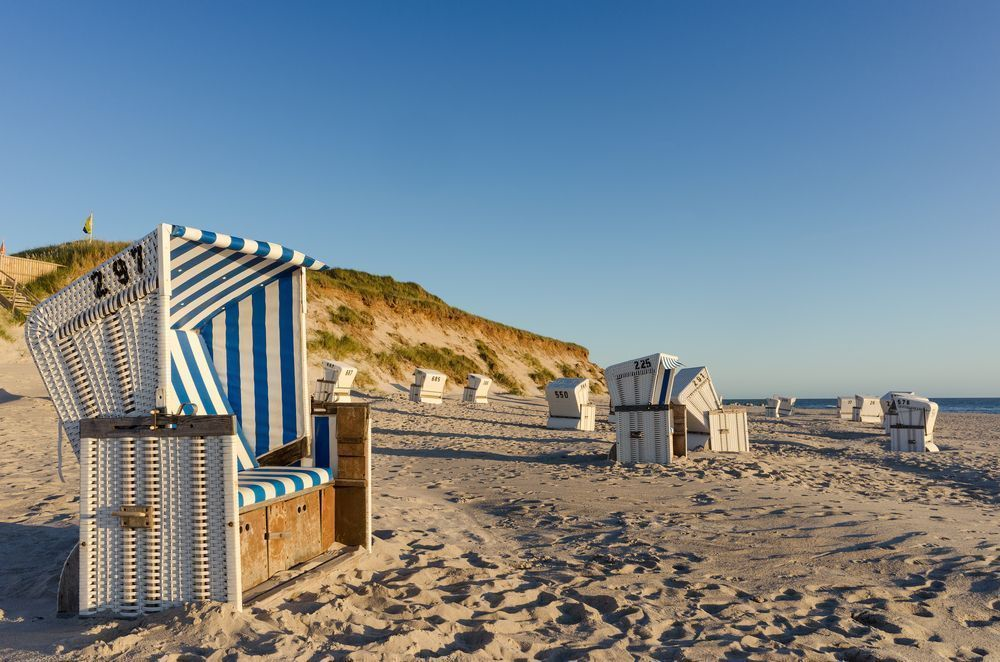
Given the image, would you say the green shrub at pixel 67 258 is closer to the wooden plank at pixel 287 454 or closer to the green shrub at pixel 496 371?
the green shrub at pixel 496 371

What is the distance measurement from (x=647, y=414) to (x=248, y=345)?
22.7 ft

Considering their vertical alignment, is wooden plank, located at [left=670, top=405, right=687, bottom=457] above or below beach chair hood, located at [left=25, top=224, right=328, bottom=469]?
below

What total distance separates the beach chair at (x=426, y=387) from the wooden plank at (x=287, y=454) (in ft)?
63.8

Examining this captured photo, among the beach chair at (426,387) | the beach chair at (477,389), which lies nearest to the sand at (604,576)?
the beach chair at (426,387)

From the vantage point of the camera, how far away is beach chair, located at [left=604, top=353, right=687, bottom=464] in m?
10.6

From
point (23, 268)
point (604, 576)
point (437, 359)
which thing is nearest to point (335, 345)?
point (437, 359)

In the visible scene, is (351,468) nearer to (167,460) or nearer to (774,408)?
(167,460)

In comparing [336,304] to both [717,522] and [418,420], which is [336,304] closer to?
[418,420]

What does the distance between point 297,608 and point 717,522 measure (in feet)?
14.5

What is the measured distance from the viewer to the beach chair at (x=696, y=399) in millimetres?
12828

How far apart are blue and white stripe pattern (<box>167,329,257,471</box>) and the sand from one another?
4.63 ft

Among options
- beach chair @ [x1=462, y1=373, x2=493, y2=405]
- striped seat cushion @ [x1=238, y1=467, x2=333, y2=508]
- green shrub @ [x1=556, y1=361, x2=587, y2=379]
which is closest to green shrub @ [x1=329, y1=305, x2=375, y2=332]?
beach chair @ [x1=462, y1=373, x2=493, y2=405]

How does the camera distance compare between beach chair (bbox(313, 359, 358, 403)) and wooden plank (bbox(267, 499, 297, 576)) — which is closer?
wooden plank (bbox(267, 499, 297, 576))

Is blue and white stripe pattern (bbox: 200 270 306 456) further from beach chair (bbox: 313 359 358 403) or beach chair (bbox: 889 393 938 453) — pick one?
beach chair (bbox: 313 359 358 403)
